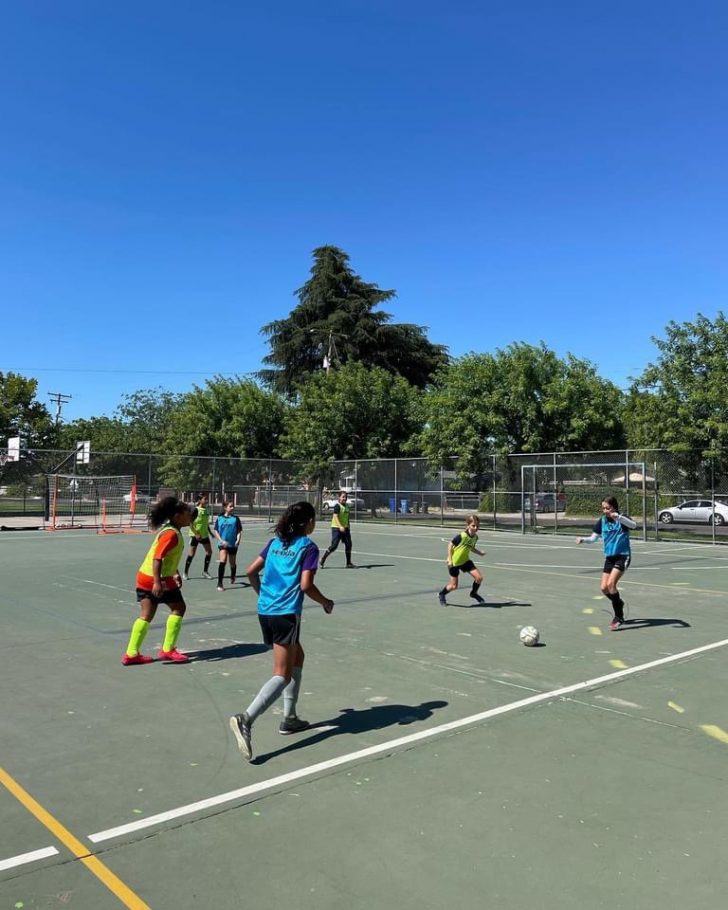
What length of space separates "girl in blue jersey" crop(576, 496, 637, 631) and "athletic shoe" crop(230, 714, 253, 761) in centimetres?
613

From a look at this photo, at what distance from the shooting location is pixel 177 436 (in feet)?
157

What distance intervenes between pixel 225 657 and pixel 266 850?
14.2 ft

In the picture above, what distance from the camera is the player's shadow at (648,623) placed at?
31.3ft

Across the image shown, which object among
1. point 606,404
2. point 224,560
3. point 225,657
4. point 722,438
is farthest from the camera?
point 606,404

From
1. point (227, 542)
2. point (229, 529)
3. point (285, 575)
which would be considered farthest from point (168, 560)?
point (229, 529)

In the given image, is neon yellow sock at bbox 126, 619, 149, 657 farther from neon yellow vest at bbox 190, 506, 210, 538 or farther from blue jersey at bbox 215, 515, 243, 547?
neon yellow vest at bbox 190, 506, 210, 538

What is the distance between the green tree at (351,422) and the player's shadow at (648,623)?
99.2 ft

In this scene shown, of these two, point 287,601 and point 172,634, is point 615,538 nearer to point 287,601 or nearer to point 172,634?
point 172,634

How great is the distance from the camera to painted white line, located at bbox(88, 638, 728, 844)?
12.8 feet

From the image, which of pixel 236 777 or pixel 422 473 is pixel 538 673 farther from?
pixel 422 473

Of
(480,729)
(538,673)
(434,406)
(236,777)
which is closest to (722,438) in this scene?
(434,406)

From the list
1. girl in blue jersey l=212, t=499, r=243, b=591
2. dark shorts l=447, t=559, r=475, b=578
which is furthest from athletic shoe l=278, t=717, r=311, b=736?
girl in blue jersey l=212, t=499, r=243, b=591

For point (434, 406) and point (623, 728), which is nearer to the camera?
point (623, 728)

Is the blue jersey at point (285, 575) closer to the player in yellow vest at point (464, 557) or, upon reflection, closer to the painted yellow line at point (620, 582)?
the player in yellow vest at point (464, 557)
